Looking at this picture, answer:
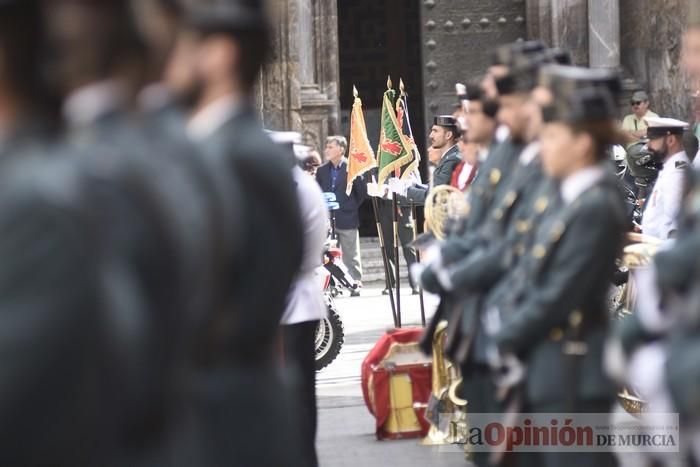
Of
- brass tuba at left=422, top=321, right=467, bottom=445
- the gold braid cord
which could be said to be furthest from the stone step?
the gold braid cord

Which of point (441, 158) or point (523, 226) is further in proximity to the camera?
point (441, 158)

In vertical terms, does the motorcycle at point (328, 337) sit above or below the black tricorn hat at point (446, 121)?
below

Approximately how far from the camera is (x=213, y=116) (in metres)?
4.78

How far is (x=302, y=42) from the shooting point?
22.3 meters

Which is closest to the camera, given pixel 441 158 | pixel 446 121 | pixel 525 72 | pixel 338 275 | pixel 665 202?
pixel 525 72

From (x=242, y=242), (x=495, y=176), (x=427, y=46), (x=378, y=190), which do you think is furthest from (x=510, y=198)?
(x=427, y=46)

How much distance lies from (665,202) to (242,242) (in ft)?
22.7

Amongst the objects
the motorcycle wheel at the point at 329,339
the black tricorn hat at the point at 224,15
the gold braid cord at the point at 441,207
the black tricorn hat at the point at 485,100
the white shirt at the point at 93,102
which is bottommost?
the motorcycle wheel at the point at 329,339

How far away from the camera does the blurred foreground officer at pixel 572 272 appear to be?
6137 millimetres

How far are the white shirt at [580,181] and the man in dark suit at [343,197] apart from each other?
48.4ft

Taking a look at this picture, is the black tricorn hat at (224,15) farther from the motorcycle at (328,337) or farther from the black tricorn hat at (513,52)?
the motorcycle at (328,337)

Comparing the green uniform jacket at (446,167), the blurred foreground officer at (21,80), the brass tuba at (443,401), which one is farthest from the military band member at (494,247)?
the blurred foreground officer at (21,80)

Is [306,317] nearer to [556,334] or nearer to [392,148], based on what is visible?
[556,334]

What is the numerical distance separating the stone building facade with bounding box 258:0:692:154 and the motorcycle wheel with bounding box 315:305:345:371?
8.48 metres
